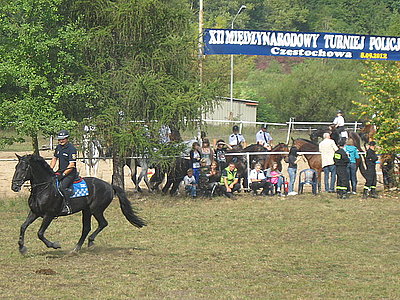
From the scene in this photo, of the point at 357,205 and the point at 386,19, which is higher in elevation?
the point at 386,19

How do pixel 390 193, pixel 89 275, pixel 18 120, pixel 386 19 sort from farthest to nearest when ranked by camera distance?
1. pixel 386 19
2. pixel 390 193
3. pixel 18 120
4. pixel 89 275

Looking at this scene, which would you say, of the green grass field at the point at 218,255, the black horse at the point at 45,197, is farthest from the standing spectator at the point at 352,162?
the black horse at the point at 45,197

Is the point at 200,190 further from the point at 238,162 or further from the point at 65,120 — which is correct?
the point at 65,120

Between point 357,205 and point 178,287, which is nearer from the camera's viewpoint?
point 178,287

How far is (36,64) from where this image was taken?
21328 mm

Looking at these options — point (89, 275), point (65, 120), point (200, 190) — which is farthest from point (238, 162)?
point (89, 275)

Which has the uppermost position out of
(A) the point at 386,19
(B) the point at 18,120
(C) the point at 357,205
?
(A) the point at 386,19

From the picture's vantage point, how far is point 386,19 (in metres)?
96.4

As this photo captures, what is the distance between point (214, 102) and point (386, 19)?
3102 inches

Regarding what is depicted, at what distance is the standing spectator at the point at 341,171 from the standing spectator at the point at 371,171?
2.28 feet

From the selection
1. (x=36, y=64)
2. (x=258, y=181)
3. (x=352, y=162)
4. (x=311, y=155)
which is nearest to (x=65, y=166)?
(x=36, y=64)

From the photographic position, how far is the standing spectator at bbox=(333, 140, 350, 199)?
22641 mm

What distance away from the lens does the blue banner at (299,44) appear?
80.4ft

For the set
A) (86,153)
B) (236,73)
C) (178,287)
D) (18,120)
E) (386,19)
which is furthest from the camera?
(386,19)
